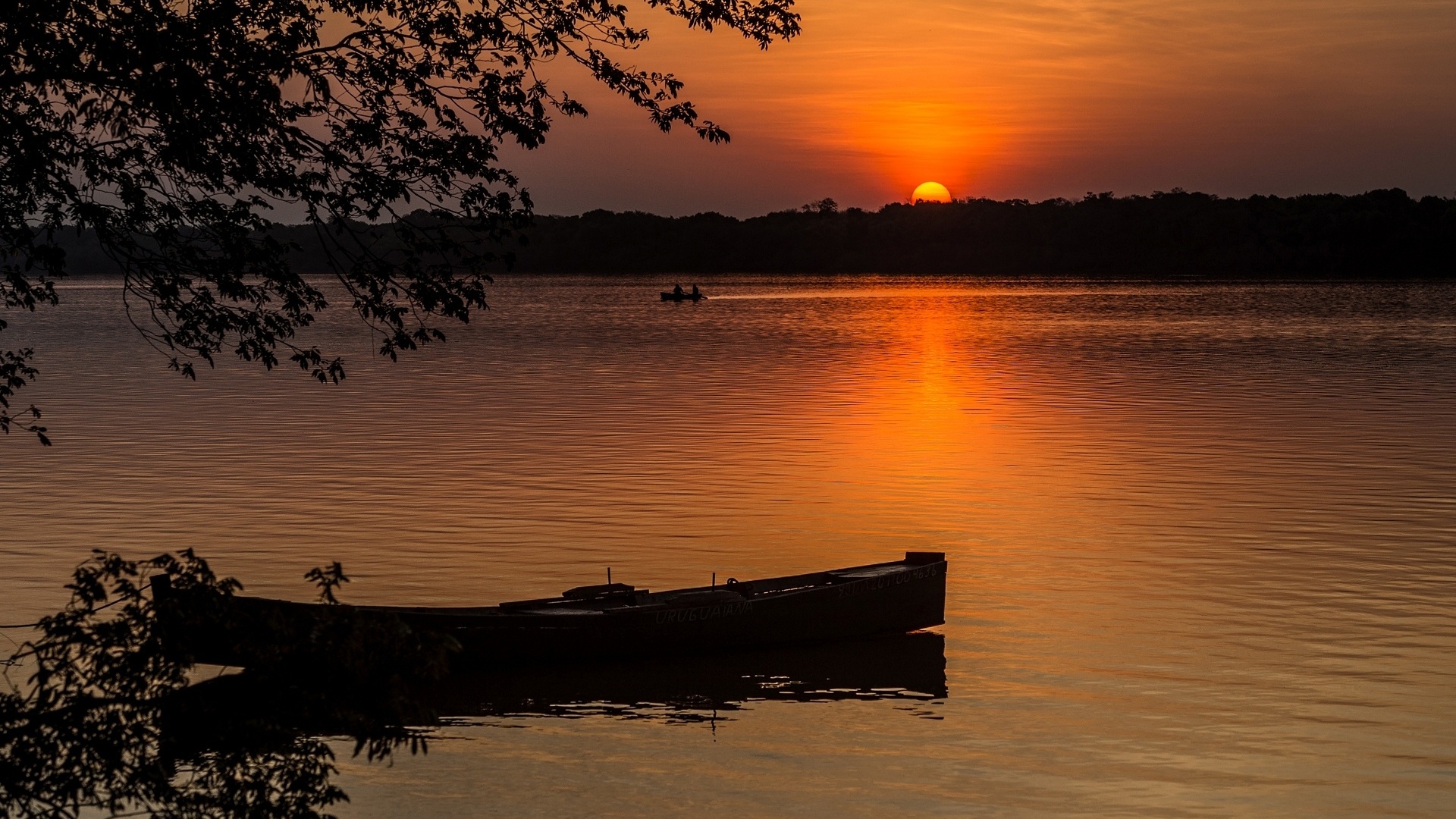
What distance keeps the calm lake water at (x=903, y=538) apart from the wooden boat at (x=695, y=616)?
0.74 meters

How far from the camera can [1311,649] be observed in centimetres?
1858

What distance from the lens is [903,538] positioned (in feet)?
84.6

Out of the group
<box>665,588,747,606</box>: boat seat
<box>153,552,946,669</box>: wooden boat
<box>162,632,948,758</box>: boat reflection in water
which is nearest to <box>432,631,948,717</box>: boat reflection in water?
<box>162,632,948,758</box>: boat reflection in water

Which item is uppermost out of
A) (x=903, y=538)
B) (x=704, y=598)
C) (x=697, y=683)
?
(x=704, y=598)

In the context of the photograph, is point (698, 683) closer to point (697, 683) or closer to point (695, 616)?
point (697, 683)

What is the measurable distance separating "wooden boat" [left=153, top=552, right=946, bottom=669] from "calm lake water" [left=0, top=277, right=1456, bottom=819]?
74 centimetres

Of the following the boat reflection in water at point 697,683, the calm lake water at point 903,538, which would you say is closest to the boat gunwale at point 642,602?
the boat reflection in water at point 697,683

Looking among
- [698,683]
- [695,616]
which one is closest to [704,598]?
[695,616]

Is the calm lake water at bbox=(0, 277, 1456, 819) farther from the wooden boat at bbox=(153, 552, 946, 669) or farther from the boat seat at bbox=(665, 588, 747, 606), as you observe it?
the boat seat at bbox=(665, 588, 747, 606)

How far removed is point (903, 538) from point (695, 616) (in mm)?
7990

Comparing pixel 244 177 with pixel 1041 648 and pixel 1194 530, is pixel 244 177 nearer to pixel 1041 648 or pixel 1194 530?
pixel 1041 648

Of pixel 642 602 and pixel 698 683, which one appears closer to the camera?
pixel 698 683

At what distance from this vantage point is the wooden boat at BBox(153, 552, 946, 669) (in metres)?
17.4

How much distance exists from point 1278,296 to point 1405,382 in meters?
108
